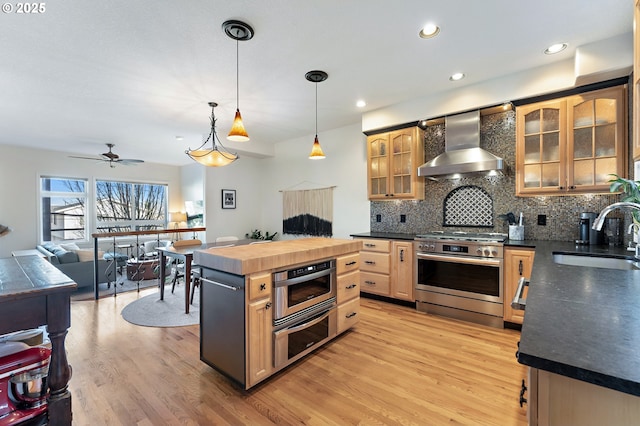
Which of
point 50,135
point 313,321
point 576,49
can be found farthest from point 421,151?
point 50,135

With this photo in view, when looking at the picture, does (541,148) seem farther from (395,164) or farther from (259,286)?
(259,286)

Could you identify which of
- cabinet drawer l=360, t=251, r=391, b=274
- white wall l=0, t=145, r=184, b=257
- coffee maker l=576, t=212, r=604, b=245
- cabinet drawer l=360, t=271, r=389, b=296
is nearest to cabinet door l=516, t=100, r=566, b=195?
coffee maker l=576, t=212, r=604, b=245

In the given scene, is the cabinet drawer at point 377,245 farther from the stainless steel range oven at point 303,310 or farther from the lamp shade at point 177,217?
the lamp shade at point 177,217

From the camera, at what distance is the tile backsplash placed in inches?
120

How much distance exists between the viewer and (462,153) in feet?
11.1

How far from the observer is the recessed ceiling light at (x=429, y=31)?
227 centimetres

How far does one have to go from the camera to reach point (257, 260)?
1923 millimetres

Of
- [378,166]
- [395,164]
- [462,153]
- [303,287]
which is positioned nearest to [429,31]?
[462,153]

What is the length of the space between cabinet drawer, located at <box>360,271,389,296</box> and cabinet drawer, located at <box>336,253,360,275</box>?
1.10 m

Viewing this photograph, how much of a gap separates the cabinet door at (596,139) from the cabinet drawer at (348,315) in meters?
2.53

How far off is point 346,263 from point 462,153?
198 cm

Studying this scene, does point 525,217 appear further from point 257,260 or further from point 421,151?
point 257,260

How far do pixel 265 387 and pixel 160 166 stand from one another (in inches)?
314

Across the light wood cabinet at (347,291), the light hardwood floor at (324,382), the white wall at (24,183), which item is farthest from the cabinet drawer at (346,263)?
the white wall at (24,183)
